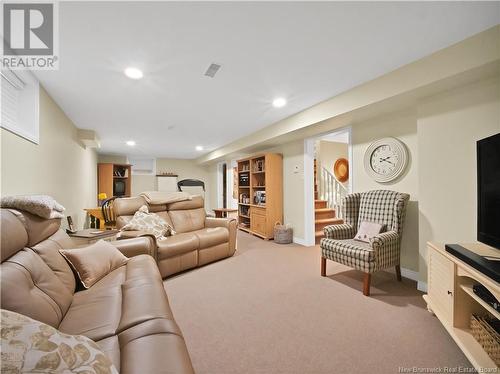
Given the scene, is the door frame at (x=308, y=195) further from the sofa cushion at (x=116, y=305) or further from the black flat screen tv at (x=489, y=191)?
the sofa cushion at (x=116, y=305)

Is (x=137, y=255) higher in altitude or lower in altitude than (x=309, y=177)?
lower

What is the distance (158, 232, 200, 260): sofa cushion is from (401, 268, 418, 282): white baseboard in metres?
2.67

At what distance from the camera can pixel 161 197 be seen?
138 inches

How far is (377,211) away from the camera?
8.77 ft

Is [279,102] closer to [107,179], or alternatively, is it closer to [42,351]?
[42,351]

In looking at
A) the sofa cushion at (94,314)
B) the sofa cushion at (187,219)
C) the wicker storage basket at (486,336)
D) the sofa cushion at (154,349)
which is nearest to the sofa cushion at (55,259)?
the sofa cushion at (94,314)

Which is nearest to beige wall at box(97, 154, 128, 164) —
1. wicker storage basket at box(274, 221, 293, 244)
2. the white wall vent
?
the white wall vent

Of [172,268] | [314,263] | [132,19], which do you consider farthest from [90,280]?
[314,263]

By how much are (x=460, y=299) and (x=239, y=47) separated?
2484mm

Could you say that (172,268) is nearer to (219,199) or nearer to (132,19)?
(132,19)

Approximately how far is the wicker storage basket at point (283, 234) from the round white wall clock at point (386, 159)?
1.95 metres

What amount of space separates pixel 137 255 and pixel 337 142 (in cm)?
562

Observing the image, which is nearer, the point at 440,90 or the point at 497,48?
the point at 497,48

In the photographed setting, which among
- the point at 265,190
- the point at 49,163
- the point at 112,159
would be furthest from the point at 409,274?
the point at 112,159
